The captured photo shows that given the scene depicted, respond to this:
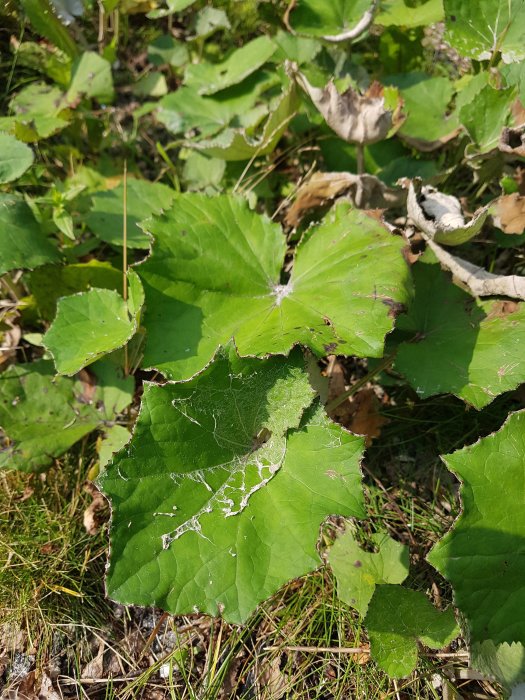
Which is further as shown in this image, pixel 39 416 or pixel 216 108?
pixel 216 108

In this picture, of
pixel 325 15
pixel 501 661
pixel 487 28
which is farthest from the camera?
pixel 325 15

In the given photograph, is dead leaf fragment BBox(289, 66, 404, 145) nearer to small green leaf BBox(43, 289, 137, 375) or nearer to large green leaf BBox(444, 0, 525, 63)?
large green leaf BBox(444, 0, 525, 63)

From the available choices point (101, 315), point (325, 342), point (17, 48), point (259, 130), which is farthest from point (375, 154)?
point (17, 48)

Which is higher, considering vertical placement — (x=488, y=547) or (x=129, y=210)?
(x=129, y=210)

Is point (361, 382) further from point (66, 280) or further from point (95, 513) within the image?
point (66, 280)

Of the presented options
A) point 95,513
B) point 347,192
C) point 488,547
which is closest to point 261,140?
point 347,192

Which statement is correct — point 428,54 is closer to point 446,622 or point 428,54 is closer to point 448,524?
point 448,524

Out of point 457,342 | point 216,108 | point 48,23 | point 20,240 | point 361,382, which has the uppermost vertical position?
point 48,23

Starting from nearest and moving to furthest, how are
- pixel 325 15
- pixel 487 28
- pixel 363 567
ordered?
pixel 363 567 < pixel 487 28 < pixel 325 15
